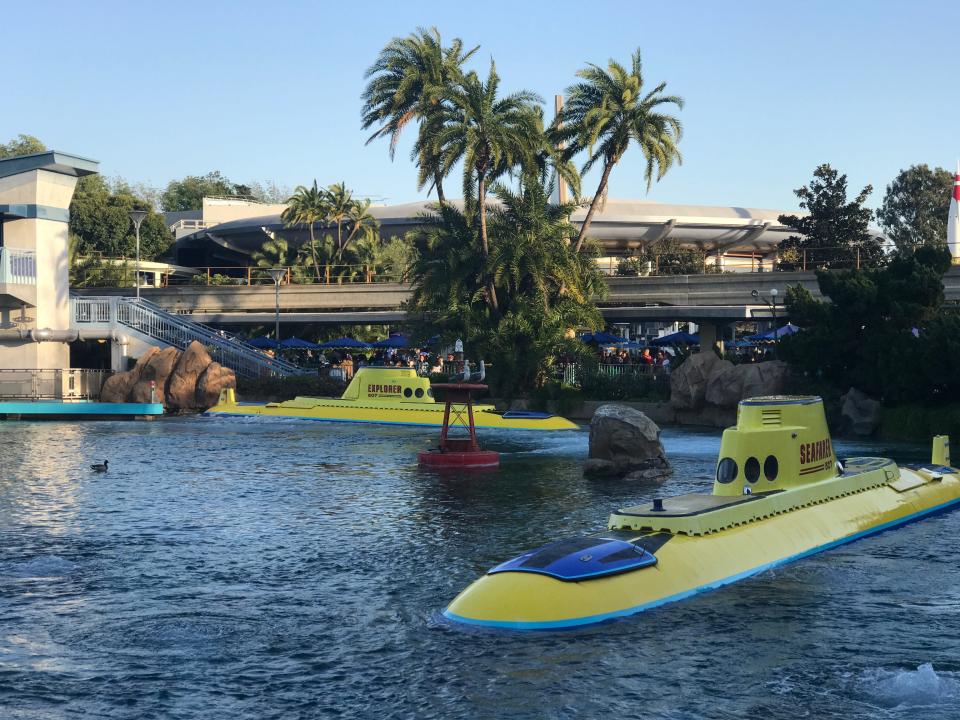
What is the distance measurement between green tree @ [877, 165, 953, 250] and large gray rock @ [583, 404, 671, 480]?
98.6 m

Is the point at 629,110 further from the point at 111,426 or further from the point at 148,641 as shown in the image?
the point at 148,641

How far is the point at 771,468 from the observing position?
2361cm

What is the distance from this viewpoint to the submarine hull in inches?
671

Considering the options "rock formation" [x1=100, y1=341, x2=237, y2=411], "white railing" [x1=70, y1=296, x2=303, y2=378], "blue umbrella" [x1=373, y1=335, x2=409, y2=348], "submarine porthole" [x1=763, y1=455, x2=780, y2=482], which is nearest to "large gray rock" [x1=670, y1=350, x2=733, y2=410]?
"blue umbrella" [x1=373, y1=335, x2=409, y2=348]

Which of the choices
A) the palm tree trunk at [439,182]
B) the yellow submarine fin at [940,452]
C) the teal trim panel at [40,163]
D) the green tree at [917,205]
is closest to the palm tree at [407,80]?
the palm tree trunk at [439,182]

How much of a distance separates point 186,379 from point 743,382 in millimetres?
31428

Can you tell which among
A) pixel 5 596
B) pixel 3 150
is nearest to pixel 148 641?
pixel 5 596

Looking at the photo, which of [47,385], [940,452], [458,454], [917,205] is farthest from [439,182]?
[917,205]

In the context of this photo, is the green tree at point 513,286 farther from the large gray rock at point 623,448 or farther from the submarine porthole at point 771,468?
the submarine porthole at point 771,468

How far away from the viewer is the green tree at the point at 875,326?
151 feet

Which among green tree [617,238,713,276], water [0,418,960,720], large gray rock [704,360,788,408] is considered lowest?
water [0,418,960,720]

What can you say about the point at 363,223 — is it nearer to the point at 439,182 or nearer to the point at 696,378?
the point at 439,182

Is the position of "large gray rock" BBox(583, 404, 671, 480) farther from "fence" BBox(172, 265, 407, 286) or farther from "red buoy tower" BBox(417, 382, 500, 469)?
"fence" BBox(172, 265, 407, 286)

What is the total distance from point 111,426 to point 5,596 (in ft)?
118
